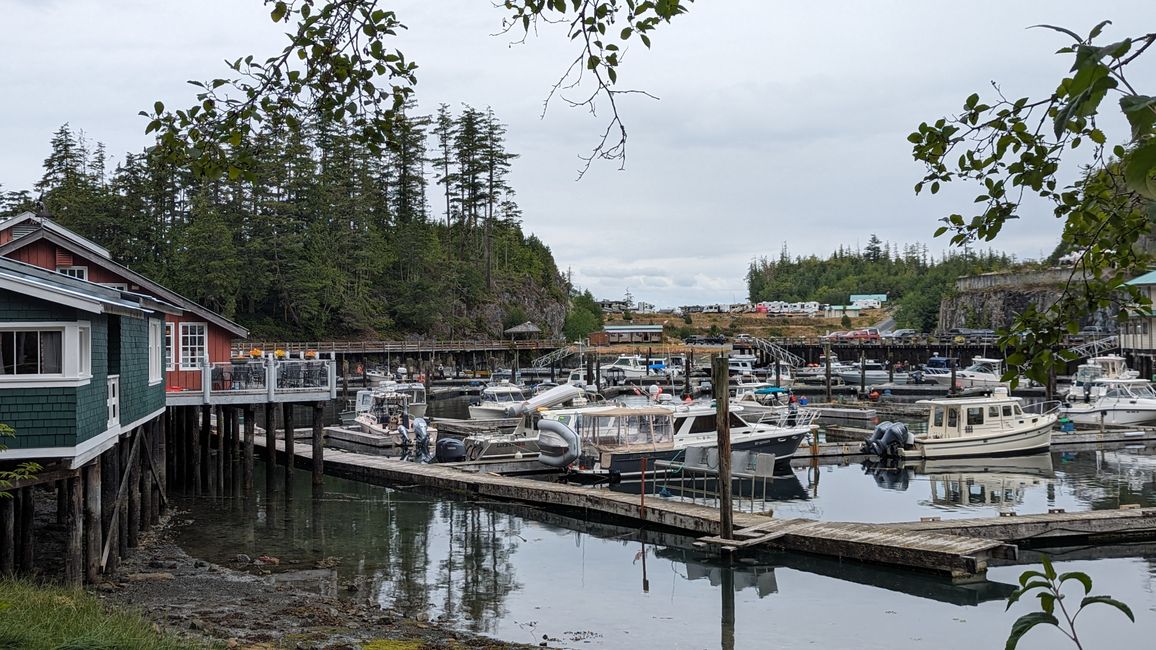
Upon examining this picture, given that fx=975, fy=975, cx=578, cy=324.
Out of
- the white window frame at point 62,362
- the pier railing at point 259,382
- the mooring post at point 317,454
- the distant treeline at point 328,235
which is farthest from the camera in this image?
the distant treeline at point 328,235

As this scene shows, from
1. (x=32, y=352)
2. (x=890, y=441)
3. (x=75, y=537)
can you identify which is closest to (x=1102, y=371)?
(x=890, y=441)

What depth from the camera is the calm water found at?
50.9ft

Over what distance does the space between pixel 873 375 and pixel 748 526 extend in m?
61.2

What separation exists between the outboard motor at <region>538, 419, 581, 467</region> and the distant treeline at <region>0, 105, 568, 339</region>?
33804 mm

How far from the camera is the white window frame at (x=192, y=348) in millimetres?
27484

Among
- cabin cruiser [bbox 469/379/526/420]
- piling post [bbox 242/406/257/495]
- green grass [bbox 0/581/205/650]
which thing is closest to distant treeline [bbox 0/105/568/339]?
cabin cruiser [bbox 469/379/526/420]

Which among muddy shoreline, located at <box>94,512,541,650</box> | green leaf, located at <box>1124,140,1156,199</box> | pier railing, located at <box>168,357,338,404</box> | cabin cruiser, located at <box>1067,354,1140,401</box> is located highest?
green leaf, located at <box>1124,140,1156,199</box>

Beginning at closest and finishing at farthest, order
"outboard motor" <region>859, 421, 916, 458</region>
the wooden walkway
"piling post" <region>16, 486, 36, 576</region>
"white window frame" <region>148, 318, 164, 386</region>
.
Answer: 1. "piling post" <region>16, 486, 36, 576</region>
2. the wooden walkway
3. "white window frame" <region>148, 318, 164, 386</region>
4. "outboard motor" <region>859, 421, 916, 458</region>

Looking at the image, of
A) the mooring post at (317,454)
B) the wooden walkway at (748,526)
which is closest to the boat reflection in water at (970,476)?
the wooden walkway at (748,526)

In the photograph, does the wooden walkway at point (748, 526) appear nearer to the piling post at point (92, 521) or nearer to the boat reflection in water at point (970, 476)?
the boat reflection in water at point (970, 476)

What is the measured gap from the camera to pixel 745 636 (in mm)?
15391

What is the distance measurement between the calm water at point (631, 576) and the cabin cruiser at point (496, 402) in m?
20.3

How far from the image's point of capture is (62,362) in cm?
1391

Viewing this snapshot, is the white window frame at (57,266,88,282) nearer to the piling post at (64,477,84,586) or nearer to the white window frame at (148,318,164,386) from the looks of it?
the white window frame at (148,318,164,386)
